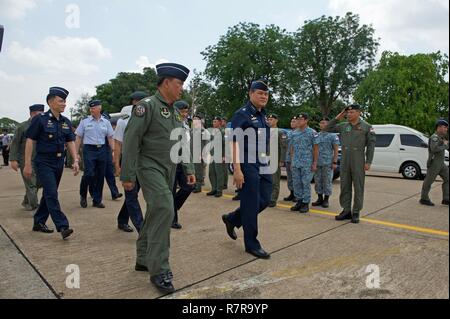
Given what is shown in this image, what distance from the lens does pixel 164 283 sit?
2.80 meters

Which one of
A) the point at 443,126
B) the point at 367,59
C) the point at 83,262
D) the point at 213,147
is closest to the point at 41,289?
the point at 83,262

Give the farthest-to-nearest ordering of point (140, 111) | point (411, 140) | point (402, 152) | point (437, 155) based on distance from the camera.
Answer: point (402, 152) → point (411, 140) → point (437, 155) → point (140, 111)

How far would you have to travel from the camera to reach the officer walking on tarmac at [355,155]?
5.12 metres

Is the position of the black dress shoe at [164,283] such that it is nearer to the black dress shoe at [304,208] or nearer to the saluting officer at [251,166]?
the saluting officer at [251,166]

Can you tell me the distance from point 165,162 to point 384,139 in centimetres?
1137

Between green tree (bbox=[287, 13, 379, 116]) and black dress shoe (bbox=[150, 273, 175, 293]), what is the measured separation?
37.5 metres

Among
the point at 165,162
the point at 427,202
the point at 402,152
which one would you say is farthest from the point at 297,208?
the point at 402,152

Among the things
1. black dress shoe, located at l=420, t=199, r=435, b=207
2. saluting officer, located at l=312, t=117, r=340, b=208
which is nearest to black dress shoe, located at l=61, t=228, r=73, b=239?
saluting officer, located at l=312, t=117, r=340, b=208

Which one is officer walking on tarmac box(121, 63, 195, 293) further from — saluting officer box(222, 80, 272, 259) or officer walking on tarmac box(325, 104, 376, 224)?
officer walking on tarmac box(325, 104, 376, 224)

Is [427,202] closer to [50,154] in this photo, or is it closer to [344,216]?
[344,216]

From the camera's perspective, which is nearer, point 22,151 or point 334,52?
point 22,151

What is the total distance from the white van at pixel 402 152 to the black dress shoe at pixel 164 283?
11.0 meters

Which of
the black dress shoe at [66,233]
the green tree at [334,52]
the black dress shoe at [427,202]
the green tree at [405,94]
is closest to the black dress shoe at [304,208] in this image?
the black dress shoe at [427,202]
